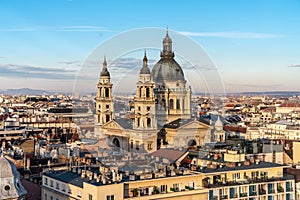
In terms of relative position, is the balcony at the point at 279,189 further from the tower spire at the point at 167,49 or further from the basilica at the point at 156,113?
the tower spire at the point at 167,49

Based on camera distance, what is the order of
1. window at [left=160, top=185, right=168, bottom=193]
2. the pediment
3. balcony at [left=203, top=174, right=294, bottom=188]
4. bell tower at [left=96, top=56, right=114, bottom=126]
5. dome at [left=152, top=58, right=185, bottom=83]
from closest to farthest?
window at [left=160, top=185, right=168, bottom=193], balcony at [left=203, top=174, right=294, bottom=188], the pediment, dome at [left=152, top=58, right=185, bottom=83], bell tower at [left=96, top=56, right=114, bottom=126]

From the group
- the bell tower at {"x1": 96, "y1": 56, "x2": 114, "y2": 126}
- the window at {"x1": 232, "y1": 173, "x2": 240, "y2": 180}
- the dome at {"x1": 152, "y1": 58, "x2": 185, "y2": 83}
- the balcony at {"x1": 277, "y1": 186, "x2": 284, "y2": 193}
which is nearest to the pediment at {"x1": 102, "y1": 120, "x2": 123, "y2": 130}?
the bell tower at {"x1": 96, "y1": 56, "x2": 114, "y2": 126}

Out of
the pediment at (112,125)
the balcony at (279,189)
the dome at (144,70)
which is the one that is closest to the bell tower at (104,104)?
the pediment at (112,125)

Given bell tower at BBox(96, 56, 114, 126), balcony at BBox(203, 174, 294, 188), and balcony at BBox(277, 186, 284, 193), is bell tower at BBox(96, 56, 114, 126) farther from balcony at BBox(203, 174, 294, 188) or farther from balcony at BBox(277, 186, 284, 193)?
balcony at BBox(277, 186, 284, 193)

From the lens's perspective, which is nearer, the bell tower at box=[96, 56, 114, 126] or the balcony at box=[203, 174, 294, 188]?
the balcony at box=[203, 174, 294, 188]

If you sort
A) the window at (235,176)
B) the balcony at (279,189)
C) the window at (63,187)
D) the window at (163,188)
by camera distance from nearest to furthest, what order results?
the window at (163,188), the window at (63,187), the window at (235,176), the balcony at (279,189)

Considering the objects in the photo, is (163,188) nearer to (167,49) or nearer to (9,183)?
(9,183)

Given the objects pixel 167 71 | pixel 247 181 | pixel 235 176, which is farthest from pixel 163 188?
pixel 167 71
